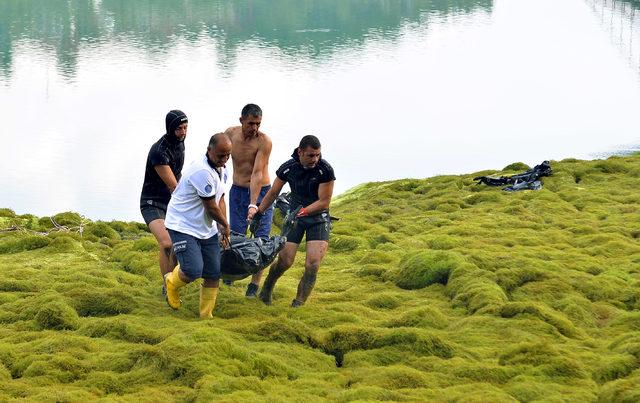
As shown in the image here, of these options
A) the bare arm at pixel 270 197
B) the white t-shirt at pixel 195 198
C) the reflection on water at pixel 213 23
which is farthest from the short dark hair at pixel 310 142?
the reflection on water at pixel 213 23

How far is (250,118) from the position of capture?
12.9 meters

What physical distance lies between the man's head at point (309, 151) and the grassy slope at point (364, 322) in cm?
192

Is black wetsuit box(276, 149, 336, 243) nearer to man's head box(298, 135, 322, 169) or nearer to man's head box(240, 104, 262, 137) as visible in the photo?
man's head box(298, 135, 322, 169)

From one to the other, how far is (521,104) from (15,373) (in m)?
47.8

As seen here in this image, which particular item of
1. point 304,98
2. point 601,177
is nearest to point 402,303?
point 601,177

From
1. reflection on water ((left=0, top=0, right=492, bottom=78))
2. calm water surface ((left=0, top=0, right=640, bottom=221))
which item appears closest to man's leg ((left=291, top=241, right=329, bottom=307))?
calm water surface ((left=0, top=0, right=640, bottom=221))

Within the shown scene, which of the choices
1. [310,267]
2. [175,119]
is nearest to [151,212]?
[175,119]

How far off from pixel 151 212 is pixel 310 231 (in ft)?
7.03

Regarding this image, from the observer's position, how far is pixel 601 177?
23.7 meters

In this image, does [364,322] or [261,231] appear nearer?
[364,322]

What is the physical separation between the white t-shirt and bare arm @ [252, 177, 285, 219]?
1054 millimetres

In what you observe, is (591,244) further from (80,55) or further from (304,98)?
(80,55)

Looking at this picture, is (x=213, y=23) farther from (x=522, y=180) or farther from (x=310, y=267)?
(x=310, y=267)

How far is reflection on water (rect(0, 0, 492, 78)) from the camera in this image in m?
72.8
